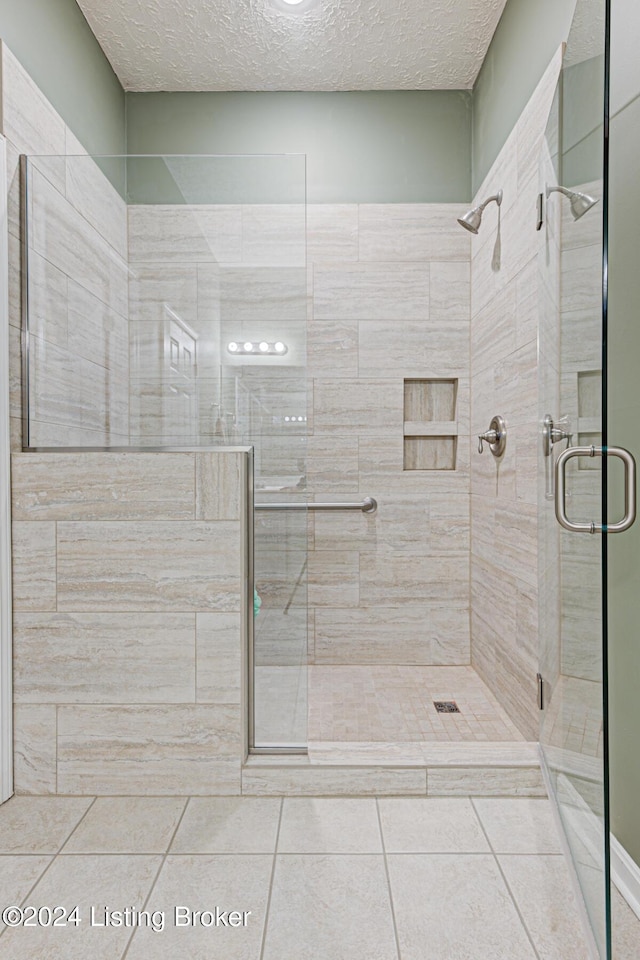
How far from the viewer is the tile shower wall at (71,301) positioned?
75.4 inches

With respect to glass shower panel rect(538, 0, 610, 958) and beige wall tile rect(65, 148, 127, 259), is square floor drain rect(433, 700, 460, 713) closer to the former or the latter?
glass shower panel rect(538, 0, 610, 958)

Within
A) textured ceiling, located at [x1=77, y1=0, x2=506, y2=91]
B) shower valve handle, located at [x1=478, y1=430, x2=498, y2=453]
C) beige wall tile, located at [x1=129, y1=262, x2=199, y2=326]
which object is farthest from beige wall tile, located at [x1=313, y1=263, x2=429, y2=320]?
beige wall tile, located at [x1=129, y1=262, x2=199, y2=326]

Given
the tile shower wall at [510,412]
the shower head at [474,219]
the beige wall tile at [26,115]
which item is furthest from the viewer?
the shower head at [474,219]

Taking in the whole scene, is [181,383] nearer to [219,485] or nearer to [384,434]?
[219,485]

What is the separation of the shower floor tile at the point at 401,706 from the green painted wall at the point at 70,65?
7.52 feet

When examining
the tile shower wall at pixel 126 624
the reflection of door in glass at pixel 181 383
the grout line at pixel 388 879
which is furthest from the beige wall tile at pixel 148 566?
the grout line at pixel 388 879

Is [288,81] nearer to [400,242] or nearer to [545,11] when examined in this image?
[400,242]

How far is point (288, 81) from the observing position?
9.47ft

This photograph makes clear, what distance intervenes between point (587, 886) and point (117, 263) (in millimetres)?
1905

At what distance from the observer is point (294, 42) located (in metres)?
2.61

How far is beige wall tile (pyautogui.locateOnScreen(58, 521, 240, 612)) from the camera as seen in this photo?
6.24 ft

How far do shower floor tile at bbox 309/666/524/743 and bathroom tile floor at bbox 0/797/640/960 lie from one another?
0.34 m

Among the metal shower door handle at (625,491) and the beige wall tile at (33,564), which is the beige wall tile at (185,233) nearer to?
the beige wall tile at (33,564)

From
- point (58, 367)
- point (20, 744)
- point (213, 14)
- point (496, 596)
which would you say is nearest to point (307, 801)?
point (20, 744)
